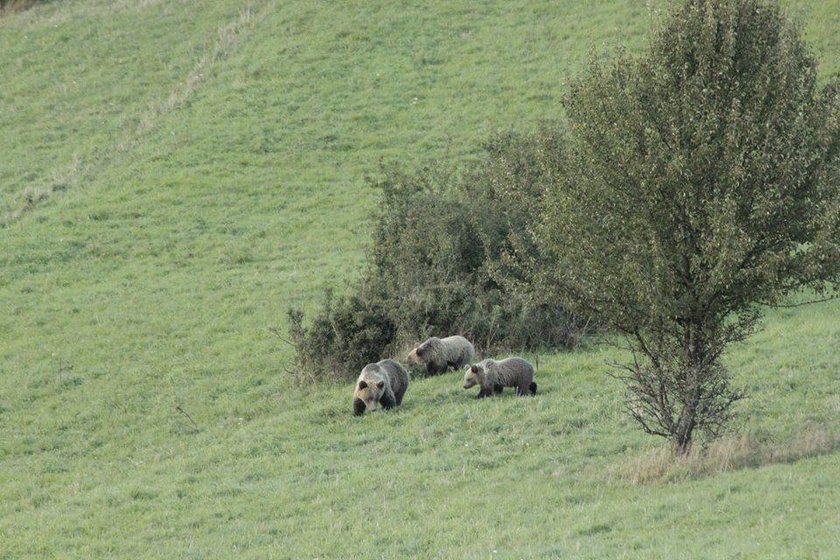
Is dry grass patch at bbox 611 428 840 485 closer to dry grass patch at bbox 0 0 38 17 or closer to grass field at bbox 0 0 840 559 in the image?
grass field at bbox 0 0 840 559

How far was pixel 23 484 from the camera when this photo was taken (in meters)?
22.2

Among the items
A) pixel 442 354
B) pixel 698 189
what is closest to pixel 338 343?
pixel 442 354

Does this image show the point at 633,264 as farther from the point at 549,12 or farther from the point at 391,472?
the point at 549,12

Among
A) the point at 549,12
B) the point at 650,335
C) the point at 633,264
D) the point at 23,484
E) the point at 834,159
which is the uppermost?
the point at 549,12

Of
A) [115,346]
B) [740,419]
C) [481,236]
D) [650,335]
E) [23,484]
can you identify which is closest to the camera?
[650,335]

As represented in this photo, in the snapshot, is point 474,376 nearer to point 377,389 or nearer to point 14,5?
point 377,389

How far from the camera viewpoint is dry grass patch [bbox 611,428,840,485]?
56.7ft

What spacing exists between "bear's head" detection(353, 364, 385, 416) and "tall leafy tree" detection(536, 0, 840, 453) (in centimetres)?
559

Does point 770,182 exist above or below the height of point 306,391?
above

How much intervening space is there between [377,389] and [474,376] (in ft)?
6.38

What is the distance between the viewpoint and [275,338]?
31.0 m

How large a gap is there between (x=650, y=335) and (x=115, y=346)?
56.4 ft

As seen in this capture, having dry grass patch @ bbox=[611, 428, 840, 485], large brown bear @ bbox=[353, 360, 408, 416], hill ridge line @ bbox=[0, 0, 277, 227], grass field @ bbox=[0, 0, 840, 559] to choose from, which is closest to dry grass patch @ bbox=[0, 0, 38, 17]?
grass field @ bbox=[0, 0, 840, 559]

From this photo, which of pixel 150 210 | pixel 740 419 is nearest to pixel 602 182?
pixel 740 419
